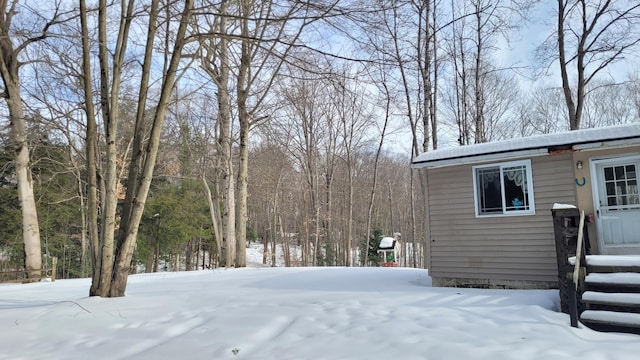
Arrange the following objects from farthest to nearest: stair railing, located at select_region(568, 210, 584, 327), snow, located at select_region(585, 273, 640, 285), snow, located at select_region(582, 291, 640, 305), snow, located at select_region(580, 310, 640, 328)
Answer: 1. snow, located at select_region(585, 273, 640, 285)
2. snow, located at select_region(582, 291, 640, 305)
3. stair railing, located at select_region(568, 210, 584, 327)
4. snow, located at select_region(580, 310, 640, 328)

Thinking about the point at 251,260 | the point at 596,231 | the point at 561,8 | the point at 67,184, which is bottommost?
the point at 251,260

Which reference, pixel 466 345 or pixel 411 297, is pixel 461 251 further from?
pixel 466 345

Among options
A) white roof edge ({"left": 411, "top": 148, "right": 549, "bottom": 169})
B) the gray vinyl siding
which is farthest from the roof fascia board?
white roof edge ({"left": 411, "top": 148, "right": 549, "bottom": 169})

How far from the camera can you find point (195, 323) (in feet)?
15.0

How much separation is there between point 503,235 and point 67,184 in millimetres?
19690

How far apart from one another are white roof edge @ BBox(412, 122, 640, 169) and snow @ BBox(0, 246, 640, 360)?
2505 millimetres

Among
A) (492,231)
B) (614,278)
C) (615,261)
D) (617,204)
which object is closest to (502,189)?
(492,231)

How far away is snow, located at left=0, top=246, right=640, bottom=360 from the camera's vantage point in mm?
3602

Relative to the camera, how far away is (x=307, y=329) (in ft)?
14.0

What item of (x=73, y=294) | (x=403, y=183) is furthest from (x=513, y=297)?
(x=403, y=183)

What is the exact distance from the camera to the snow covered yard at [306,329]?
3.60 meters

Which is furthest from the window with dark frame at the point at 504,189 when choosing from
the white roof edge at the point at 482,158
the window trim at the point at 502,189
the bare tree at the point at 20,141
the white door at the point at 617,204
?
the bare tree at the point at 20,141

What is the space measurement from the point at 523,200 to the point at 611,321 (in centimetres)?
298

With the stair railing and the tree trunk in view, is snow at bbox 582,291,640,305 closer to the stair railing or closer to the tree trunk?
the stair railing
